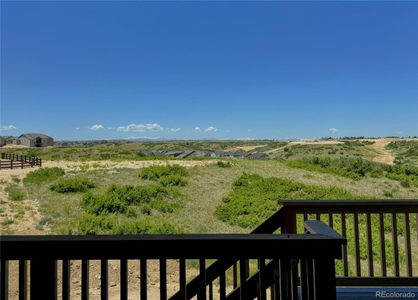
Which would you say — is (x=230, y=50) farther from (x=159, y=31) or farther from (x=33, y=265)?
(x=33, y=265)

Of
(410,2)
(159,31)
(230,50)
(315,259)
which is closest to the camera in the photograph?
(315,259)

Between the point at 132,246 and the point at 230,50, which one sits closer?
the point at 132,246

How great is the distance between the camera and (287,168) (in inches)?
803

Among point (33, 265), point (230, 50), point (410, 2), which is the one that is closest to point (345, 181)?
point (230, 50)

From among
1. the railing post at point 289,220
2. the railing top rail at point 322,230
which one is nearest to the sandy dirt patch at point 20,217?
the railing post at point 289,220

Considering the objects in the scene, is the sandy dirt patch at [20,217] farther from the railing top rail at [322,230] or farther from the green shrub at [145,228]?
the railing top rail at [322,230]

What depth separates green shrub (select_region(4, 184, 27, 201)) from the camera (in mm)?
12478

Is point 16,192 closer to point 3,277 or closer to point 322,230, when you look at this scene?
point 3,277

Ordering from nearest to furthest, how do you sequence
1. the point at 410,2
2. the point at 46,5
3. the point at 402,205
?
the point at 402,205 → the point at 46,5 → the point at 410,2

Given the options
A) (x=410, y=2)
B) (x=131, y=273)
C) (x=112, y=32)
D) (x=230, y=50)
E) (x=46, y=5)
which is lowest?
(x=131, y=273)

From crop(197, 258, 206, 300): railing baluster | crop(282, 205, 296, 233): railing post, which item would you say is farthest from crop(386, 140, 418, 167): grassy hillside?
crop(197, 258, 206, 300): railing baluster

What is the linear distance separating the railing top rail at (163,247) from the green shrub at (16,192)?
13.2 m

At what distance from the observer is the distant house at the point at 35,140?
259 feet

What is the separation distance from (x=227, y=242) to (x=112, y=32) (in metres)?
9.20
